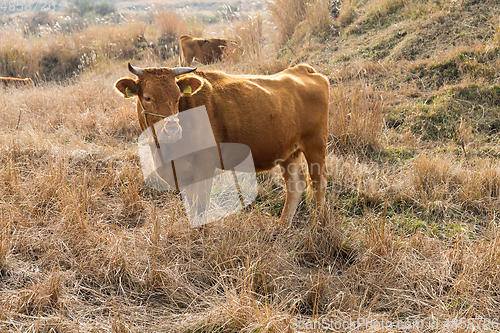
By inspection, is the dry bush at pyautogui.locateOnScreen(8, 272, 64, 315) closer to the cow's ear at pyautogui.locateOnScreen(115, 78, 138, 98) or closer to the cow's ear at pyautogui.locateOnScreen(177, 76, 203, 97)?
the cow's ear at pyautogui.locateOnScreen(115, 78, 138, 98)

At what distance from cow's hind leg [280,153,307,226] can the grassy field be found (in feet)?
0.64

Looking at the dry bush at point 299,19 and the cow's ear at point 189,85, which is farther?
the dry bush at point 299,19

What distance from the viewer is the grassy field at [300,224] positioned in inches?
101

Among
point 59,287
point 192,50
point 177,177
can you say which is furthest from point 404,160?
point 192,50

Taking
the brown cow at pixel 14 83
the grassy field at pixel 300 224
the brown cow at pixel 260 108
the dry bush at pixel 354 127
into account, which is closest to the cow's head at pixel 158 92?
the brown cow at pixel 260 108

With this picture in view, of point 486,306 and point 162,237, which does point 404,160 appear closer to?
point 486,306

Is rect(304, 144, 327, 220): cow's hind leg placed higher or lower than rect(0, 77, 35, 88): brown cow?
lower

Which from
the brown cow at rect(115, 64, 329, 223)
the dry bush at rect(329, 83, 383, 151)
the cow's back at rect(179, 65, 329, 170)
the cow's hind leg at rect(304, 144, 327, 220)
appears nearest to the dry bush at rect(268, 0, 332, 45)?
the dry bush at rect(329, 83, 383, 151)

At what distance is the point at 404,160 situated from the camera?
17.4 ft

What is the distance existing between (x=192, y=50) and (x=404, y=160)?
Answer: 27.4 ft

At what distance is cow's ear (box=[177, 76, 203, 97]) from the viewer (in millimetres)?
3104

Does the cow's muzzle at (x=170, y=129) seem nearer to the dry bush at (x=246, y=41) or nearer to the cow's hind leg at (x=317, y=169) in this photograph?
the cow's hind leg at (x=317, y=169)

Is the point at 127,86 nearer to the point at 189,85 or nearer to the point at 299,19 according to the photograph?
the point at 189,85

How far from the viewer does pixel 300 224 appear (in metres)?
4.20
